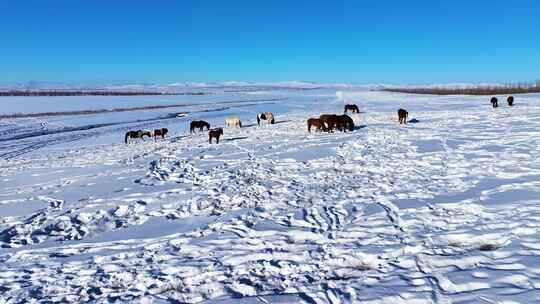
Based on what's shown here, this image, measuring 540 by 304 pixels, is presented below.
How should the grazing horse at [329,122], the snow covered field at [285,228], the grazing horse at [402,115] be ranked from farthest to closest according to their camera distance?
1. the grazing horse at [402,115]
2. the grazing horse at [329,122]
3. the snow covered field at [285,228]

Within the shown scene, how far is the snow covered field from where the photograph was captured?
5000 mm

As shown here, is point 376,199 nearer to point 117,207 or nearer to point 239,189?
point 239,189

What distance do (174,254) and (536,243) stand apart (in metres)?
5.65

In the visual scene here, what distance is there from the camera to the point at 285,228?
23.2 feet

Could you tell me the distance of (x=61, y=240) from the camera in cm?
712

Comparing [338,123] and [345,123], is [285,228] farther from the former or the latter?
[345,123]

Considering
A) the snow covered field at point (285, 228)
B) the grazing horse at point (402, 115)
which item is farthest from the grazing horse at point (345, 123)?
the snow covered field at point (285, 228)

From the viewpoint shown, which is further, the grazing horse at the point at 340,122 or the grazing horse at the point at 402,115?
the grazing horse at the point at 402,115

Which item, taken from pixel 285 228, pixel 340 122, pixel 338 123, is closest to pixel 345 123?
pixel 340 122

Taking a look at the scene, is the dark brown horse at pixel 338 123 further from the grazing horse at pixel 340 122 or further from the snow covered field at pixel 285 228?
the snow covered field at pixel 285 228

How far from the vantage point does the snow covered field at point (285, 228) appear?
5.00 meters

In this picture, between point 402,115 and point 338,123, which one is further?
point 402,115

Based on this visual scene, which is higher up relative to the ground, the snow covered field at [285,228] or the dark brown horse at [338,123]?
the dark brown horse at [338,123]

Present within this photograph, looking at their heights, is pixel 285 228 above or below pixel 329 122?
below
